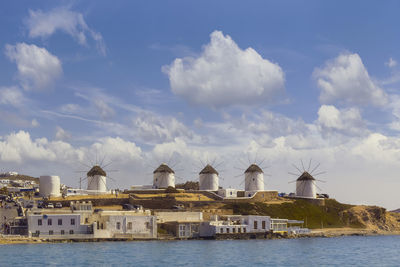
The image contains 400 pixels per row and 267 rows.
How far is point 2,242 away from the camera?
2741 inches

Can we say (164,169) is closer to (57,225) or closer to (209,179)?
(209,179)

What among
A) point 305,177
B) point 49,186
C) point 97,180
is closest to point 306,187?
point 305,177

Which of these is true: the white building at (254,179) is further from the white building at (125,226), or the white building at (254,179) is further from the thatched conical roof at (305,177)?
the white building at (125,226)

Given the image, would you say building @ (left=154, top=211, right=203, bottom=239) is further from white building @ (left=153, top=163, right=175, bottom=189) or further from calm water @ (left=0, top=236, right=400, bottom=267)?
white building @ (left=153, top=163, right=175, bottom=189)

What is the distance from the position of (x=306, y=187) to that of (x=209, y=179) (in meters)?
18.4

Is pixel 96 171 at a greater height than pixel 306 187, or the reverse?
pixel 96 171

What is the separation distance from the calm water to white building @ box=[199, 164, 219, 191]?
136ft

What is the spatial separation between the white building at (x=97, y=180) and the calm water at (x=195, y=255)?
38457 millimetres

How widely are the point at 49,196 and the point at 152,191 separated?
17.7 metres

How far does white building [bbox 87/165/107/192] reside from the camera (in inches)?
4331

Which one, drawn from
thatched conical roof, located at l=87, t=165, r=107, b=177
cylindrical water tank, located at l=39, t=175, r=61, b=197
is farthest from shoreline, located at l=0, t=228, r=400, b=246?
thatched conical roof, located at l=87, t=165, r=107, b=177

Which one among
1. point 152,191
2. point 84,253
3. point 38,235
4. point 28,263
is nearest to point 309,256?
point 84,253

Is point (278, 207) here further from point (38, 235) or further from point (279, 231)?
point (38, 235)

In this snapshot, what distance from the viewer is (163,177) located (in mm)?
114000
